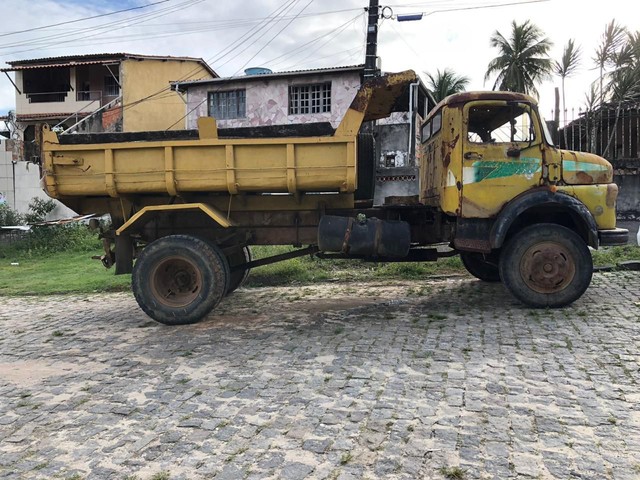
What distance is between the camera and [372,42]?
13180mm

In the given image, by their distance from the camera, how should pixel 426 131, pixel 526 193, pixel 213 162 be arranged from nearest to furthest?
pixel 213 162
pixel 526 193
pixel 426 131

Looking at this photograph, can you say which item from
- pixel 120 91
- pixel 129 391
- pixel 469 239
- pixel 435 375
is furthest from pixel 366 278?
pixel 120 91

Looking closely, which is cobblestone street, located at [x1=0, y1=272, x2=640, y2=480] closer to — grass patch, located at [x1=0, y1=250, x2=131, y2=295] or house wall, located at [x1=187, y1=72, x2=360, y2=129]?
grass patch, located at [x1=0, y1=250, x2=131, y2=295]

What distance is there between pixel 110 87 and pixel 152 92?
128 inches

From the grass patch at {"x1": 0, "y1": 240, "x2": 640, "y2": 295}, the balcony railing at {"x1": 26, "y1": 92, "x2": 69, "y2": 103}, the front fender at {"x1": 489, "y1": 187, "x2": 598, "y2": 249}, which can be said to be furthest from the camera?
the balcony railing at {"x1": 26, "y1": 92, "x2": 69, "y2": 103}

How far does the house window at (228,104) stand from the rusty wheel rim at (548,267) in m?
15.1

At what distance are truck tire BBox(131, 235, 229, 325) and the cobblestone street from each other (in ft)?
0.66

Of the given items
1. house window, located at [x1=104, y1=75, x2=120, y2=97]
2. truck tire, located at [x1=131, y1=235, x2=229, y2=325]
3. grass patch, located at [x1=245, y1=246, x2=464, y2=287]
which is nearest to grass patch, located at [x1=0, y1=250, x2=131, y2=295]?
grass patch, located at [x1=245, y1=246, x2=464, y2=287]

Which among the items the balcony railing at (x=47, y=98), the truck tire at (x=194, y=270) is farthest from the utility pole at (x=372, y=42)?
the balcony railing at (x=47, y=98)

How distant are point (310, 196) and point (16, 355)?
358 cm

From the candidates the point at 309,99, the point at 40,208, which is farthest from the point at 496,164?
the point at 40,208

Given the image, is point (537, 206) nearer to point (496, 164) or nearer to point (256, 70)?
point (496, 164)

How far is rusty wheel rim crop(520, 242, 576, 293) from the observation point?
6.06m

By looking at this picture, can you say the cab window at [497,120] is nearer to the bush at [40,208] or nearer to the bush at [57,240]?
the bush at [57,240]
